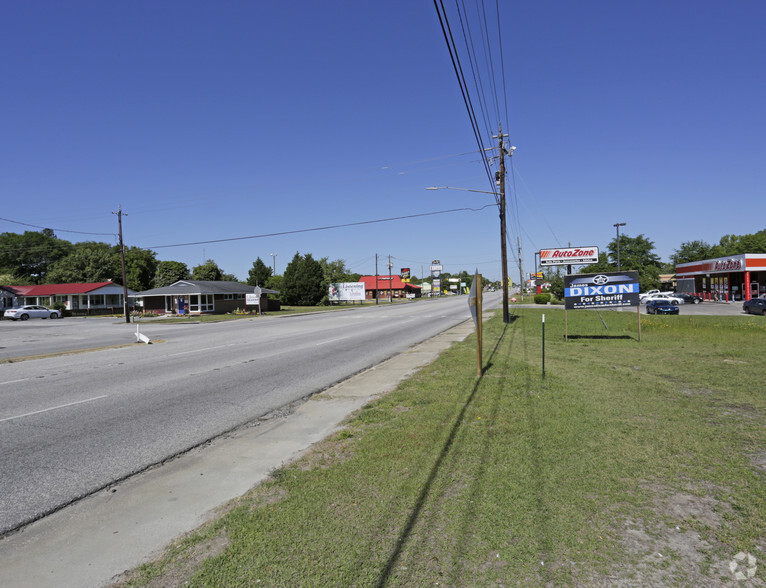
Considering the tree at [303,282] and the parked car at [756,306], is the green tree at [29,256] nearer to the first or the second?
the tree at [303,282]

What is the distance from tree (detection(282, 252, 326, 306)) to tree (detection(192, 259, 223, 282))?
27.5 metres

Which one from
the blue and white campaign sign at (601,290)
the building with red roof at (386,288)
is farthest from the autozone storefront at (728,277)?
the building with red roof at (386,288)

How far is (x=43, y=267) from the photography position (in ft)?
346

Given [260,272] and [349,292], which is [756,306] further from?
[260,272]

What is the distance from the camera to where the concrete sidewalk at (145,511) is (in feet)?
11.0

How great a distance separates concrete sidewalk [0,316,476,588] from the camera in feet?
11.0

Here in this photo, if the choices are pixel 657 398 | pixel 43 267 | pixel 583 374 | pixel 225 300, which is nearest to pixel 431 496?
pixel 657 398

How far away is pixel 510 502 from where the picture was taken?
3.94m

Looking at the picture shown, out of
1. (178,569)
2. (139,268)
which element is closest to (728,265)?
(178,569)

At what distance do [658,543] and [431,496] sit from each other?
5.91 ft

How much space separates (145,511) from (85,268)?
98.9 meters

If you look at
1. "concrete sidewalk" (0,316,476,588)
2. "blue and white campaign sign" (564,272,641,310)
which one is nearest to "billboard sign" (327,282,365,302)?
"blue and white campaign sign" (564,272,641,310)

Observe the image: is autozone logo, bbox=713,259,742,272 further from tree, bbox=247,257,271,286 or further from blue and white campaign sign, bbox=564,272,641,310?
tree, bbox=247,257,271,286

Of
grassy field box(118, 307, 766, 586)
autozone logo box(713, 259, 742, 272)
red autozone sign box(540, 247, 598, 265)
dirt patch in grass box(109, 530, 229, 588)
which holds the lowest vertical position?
dirt patch in grass box(109, 530, 229, 588)
